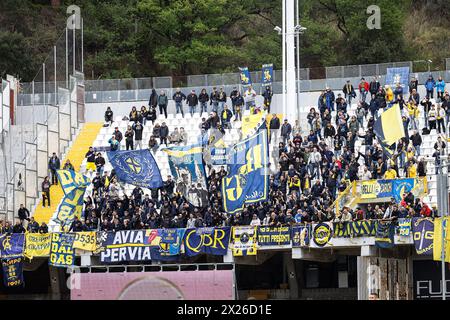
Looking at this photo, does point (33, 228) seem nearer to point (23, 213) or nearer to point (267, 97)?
point (23, 213)

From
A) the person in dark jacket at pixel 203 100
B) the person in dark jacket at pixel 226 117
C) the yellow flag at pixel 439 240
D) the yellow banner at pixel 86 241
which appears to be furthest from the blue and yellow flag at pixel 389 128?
the person in dark jacket at pixel 203 100

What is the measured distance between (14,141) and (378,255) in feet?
64.7

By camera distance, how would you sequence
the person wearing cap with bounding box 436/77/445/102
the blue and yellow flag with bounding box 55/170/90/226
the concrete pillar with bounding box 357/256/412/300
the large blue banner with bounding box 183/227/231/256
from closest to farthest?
the concrete pillar with bounding box 357/256/412/300
the large blue banner with bounding box 183/227/231/256
the blue and yellow flag with bounding box 55/170/90/226
the person wearing cap with bounding box 436/77/445/102

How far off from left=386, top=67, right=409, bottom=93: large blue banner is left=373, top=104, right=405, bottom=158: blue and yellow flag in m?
10.0

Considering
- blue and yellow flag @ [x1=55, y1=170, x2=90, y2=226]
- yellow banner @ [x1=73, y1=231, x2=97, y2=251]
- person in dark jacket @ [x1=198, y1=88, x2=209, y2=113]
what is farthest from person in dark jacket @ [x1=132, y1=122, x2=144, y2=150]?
yellow banner @ [x1=73, y1=231, x2=97, y2=251]

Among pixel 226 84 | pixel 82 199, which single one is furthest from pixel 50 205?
pixel 226 84

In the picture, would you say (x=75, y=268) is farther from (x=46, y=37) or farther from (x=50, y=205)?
(x=46, y=37)

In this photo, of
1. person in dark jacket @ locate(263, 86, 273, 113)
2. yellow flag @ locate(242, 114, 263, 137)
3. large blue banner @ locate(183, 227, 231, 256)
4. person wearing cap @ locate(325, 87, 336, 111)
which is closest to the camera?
large blue banner @ locate(183, 227, 231, 256)

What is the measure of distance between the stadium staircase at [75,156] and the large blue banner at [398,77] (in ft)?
43.9

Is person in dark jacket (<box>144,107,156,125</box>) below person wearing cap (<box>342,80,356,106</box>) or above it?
below

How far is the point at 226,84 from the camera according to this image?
50.1 m

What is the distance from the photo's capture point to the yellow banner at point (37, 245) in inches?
1457

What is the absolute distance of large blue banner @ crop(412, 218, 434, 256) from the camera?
31422 millimetres

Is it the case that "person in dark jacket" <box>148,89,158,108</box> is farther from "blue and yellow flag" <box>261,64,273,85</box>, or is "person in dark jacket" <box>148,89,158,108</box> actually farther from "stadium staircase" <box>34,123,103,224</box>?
"blue and yellow flag" <box>261,64,273,85</box>
